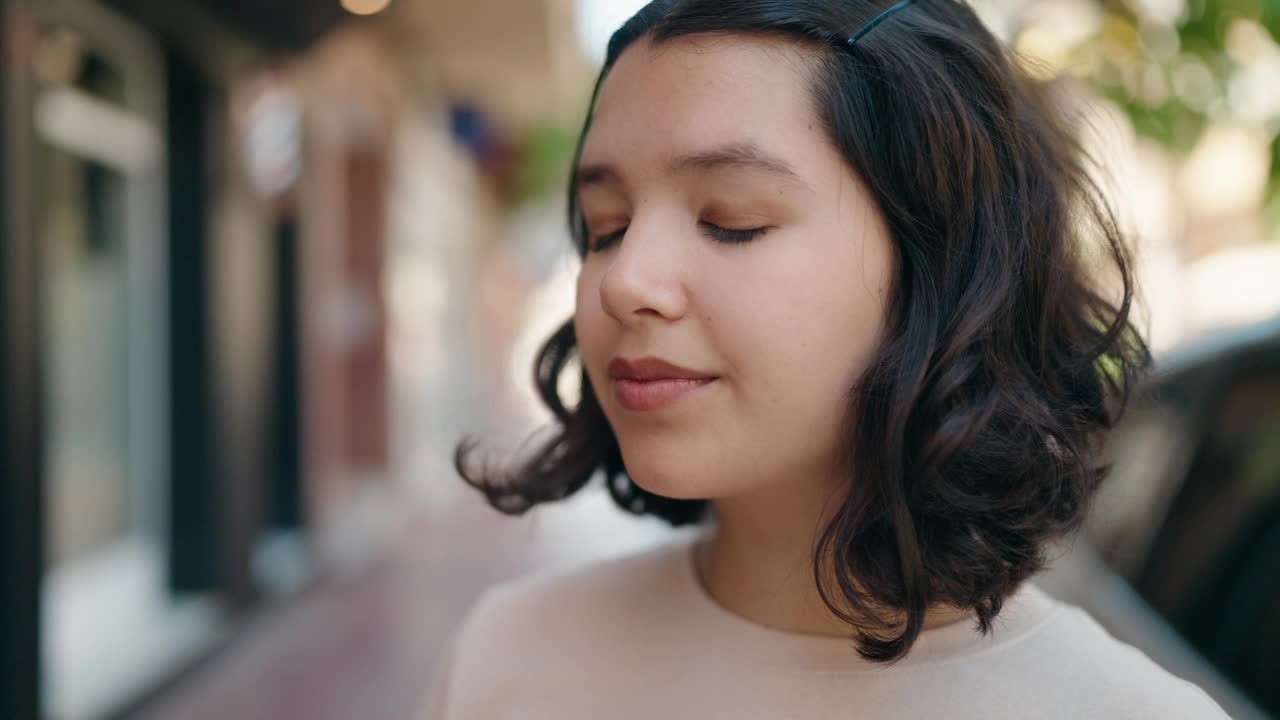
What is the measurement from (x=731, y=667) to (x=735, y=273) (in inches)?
18.2

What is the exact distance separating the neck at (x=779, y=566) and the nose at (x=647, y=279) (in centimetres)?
28

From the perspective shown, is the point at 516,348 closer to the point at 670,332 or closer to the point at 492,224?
the point at 492,224

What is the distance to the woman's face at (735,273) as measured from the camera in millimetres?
1115

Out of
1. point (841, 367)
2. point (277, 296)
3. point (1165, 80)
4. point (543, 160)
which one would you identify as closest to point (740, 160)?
point (841, 367)

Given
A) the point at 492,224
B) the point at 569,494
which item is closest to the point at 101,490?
the point at 569,494

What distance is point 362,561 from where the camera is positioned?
757cm

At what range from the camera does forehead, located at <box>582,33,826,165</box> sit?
1129mm

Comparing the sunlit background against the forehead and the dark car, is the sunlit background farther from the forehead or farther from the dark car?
the forehead

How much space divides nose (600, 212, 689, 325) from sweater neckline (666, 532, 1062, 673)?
1.29ft

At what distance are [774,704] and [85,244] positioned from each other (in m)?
4.87

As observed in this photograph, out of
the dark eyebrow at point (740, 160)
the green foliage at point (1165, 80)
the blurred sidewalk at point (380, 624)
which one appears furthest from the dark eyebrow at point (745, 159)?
the green foliage at point (1165, 80)

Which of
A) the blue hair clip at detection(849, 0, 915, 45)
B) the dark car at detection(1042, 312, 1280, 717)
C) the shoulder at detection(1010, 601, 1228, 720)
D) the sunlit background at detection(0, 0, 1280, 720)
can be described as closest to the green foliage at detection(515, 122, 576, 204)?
the sunlit background at detection(0, 0, 1280, 720)

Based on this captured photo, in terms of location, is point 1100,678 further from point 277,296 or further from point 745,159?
point 277,296

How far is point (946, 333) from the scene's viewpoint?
46.7 inches
